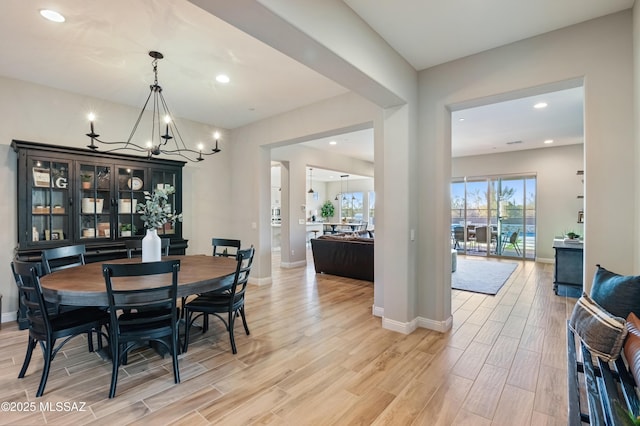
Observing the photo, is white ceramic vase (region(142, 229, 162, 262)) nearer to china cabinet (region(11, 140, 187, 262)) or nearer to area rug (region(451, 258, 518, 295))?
china cabinet (region(11, 140, 187, 262))

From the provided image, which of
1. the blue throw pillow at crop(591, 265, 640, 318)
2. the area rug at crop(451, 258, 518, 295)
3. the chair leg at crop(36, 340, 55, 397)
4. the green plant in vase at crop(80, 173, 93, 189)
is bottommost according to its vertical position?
the area rug at crop(451, 258, 518, 295)

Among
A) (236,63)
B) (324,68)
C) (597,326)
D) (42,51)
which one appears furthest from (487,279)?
(42,51)

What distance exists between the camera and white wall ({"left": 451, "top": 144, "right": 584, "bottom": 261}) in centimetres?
781

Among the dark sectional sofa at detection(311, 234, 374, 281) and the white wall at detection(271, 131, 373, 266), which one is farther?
the white wall at detection(271, 131, 373, 266)

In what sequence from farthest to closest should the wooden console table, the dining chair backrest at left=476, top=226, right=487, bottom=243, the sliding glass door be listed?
the dining chair backrest at left=476, top=226, right=487, bottom=243, the sliding glass door, the wooden console table

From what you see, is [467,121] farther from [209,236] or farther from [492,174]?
[209,236]

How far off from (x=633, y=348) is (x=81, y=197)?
556 centimetres

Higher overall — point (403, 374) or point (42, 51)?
point (42, 51)

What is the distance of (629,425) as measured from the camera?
2.21 feet

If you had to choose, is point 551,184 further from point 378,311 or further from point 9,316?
point 9,316

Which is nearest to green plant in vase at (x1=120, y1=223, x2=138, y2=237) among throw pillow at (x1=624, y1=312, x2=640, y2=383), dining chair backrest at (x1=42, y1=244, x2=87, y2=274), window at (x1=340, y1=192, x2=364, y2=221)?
dining chair backrest at (x1=42, y1=244, x2=87, y2=274)

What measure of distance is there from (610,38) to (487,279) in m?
4.70

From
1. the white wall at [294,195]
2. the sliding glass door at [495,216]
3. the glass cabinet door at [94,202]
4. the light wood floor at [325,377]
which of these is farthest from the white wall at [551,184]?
the glass cabinet door at [94,202]

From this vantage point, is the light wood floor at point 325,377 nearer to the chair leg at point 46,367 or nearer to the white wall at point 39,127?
the chair leg at point 46,367
